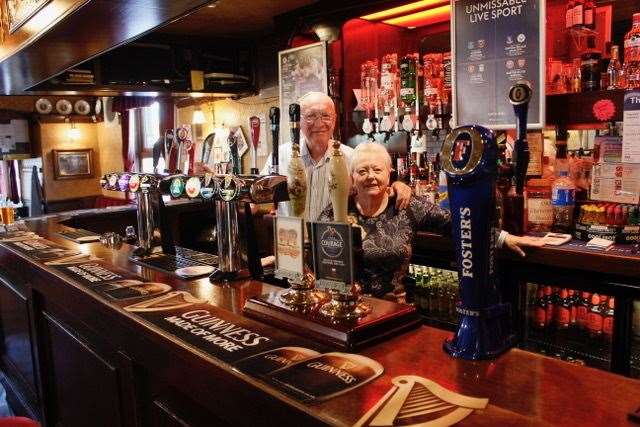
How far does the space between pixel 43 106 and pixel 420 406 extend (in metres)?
10.2

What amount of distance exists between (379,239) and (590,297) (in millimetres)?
1299

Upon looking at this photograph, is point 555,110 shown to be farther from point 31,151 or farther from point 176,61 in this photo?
point 31,151

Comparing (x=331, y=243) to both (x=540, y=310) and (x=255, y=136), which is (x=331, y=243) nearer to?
(x=540, y=310)

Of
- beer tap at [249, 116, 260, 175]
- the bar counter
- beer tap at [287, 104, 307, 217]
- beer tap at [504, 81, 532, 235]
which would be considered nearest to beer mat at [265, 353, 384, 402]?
the bar counter

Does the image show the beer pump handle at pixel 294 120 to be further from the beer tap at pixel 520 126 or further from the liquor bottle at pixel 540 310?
the liquor bottle at pixel 540 310

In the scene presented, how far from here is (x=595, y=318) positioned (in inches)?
108

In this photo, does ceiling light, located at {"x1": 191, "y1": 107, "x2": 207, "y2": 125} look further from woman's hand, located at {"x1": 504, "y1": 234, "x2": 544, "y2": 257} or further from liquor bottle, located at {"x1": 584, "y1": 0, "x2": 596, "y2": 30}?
woman's hand, located at {"x1": 504, "y1": 234, "x2": 544, "y2": 257}

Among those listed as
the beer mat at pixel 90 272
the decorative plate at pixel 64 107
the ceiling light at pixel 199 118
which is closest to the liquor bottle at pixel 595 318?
the beer mat at pixel 90 272

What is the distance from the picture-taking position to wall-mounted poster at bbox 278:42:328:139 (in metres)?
4.49

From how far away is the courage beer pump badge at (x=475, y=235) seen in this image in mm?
1166

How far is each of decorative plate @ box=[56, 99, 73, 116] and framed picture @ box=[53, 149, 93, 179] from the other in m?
0.77

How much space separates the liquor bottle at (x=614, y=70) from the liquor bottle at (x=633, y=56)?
0.17 feet

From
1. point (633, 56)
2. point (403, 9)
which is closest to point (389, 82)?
point (403, 9)

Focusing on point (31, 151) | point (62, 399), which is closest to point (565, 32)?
point (62, 399)
